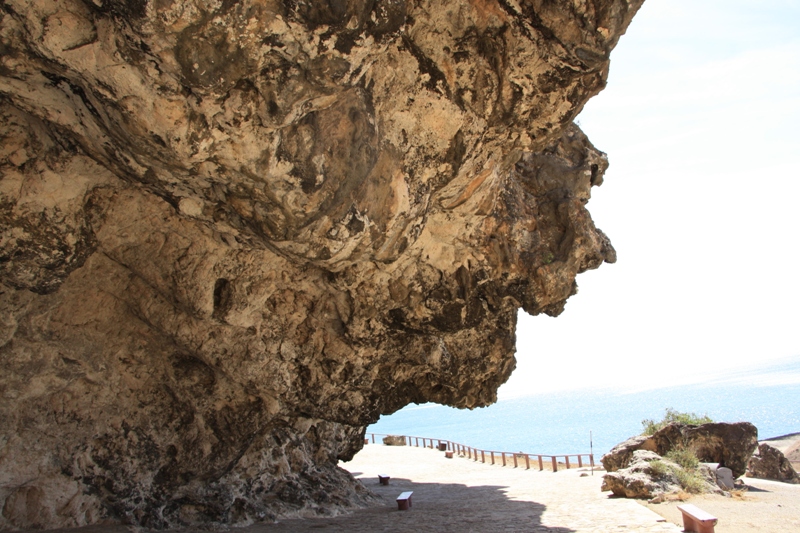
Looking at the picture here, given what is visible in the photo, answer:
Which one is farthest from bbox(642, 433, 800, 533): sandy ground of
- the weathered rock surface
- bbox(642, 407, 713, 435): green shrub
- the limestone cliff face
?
the limestone cliff face

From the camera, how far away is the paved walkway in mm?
8617

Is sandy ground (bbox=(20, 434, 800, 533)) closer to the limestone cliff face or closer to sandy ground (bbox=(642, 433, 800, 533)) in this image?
sandy ground (bbox=(642, 433, 800, 533))

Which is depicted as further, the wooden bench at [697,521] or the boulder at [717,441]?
the boulder at [717,441]

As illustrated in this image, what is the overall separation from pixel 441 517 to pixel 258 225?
6810mm

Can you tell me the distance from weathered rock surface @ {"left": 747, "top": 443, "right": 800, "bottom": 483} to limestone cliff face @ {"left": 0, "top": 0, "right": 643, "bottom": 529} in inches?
467

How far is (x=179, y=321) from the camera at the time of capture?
24.3ft

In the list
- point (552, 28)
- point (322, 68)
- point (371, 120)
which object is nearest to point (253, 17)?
point (322, 68)

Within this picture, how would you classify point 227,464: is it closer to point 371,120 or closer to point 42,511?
point 42,511

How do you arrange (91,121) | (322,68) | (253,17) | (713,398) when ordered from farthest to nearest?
1. (713,398)
2. (91,121)
3. (322,68)
4. (253,17)

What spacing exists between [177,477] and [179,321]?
250cm

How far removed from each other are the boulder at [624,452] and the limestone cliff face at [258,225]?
21.4 ft

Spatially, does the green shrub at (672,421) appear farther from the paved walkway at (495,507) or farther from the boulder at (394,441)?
the boulder at (394,441)

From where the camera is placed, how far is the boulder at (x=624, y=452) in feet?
47.3

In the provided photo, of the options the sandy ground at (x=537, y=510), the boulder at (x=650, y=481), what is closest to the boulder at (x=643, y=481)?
the boulder at (x=650, y=481)
